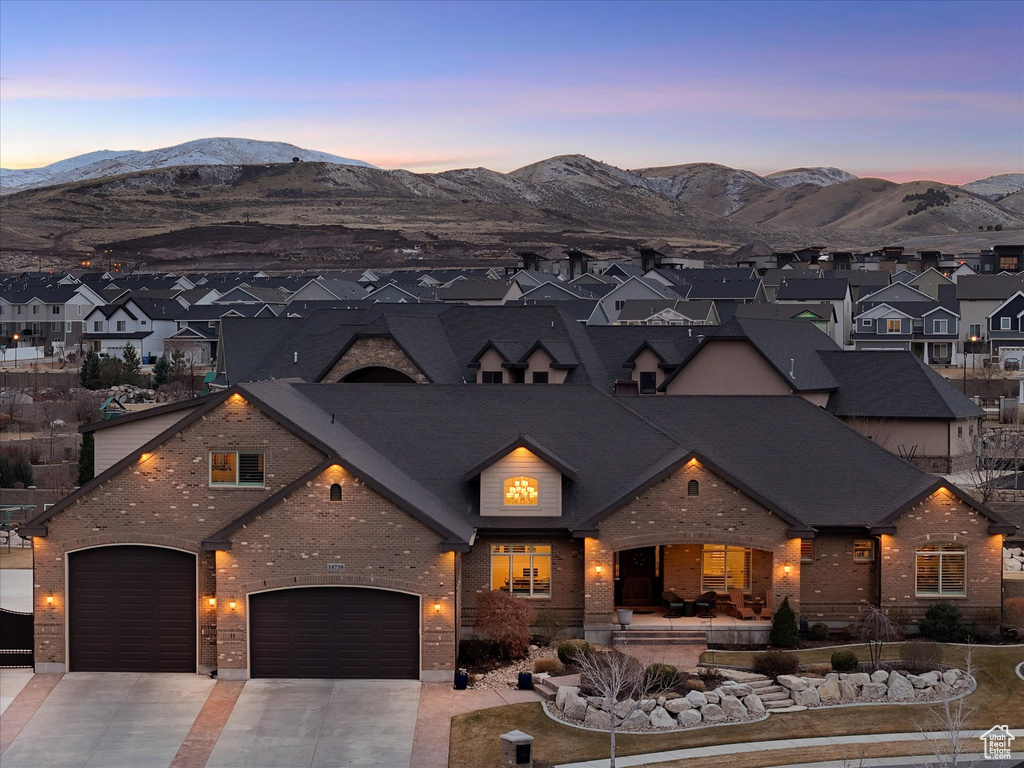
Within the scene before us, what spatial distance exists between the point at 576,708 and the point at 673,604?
786cm

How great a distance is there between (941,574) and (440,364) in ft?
95.9

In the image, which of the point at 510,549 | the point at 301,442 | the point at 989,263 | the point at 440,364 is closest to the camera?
the point at 301,442

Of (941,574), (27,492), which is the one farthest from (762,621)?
(27,492)

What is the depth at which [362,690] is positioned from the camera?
2812 cm

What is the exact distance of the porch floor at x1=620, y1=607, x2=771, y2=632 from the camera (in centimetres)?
3122

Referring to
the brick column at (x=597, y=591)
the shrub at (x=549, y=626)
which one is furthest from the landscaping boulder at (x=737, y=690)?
the shrub at (x=549, y=626)

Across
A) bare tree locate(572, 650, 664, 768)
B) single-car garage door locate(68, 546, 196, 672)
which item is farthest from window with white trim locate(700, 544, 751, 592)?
single-car garage door locate(68, 546, 196, 672)

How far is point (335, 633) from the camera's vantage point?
94.6ft

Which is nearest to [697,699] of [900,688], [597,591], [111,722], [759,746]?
[759,746]

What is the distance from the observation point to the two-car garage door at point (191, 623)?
28734 mm

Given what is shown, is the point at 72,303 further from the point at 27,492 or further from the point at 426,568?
the point at 426,568

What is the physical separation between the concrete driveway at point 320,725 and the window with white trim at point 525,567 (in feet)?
14.7

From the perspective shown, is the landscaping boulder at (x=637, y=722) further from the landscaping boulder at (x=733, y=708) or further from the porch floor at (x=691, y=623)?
the porch floor at (x=691, y=623)

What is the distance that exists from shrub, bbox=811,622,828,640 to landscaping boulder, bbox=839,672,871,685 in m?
3.89
